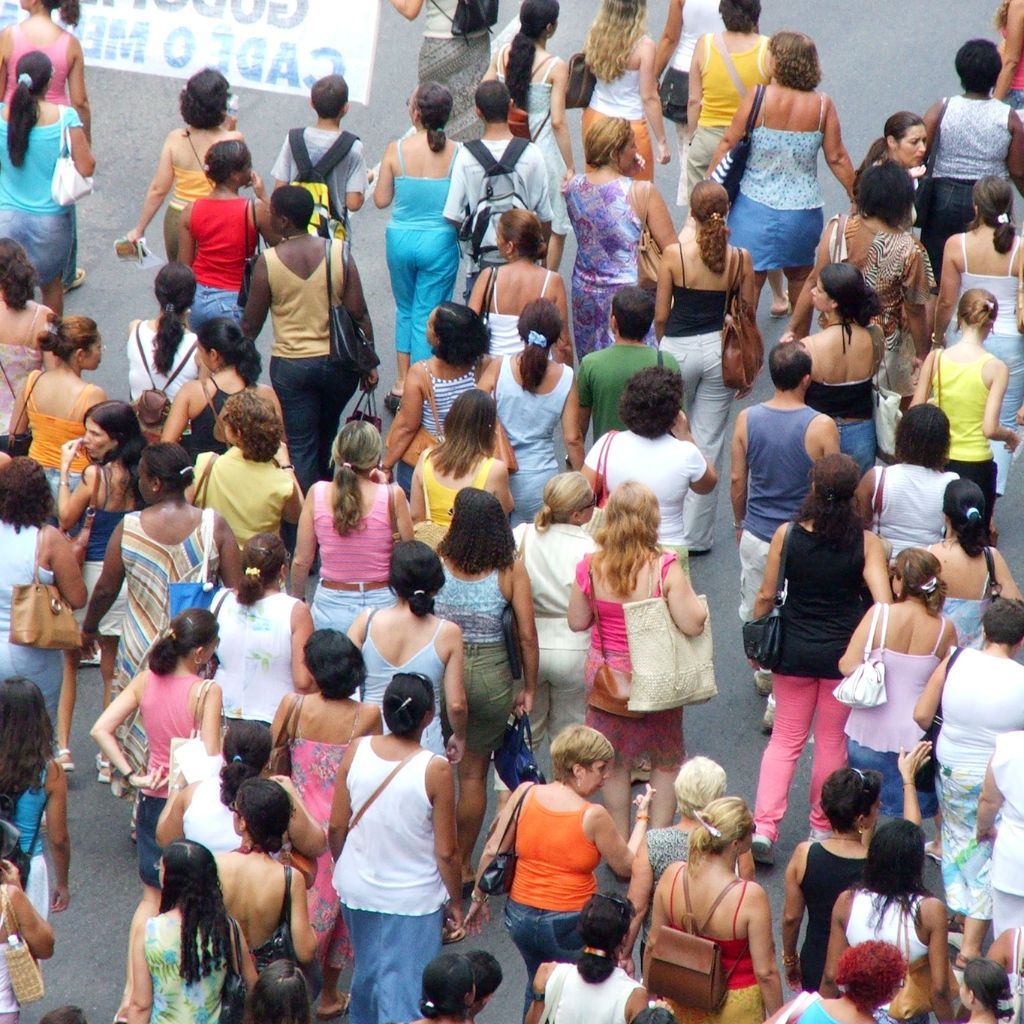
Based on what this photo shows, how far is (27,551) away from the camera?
24.7ft

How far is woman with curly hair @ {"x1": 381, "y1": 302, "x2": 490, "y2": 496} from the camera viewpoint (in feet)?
27.4

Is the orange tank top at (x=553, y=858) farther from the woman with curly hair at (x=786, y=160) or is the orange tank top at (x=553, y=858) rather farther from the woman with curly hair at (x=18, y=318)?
the woman with curly hair at (x=786, y=160)

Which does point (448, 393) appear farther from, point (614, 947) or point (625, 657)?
point (614, 947)

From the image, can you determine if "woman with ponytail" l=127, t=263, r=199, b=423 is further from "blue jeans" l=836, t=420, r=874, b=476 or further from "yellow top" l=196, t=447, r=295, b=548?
"blue jeans" l=836, t=420, r=874, b=476

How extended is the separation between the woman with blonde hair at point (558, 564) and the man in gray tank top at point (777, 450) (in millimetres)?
933

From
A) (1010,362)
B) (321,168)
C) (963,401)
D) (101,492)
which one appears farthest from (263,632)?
(1010,362)

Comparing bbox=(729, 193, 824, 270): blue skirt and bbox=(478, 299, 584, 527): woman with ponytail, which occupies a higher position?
bbox=(729, 193, 824, 270): blue skirt

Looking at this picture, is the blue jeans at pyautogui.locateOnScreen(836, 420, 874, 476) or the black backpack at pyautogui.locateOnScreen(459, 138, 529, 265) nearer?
the blue jeans at pyautogui.locateOnScreen(836, 420, 874, 476)

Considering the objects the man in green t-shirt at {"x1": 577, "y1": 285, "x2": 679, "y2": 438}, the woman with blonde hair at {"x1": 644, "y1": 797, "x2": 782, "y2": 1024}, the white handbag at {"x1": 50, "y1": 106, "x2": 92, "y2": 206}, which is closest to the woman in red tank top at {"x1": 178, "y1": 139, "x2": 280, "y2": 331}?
the white handbag at {"x1": 50, "y1": 106, "x2": 92, "y2": 206}

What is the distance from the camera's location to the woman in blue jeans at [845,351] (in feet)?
27.1

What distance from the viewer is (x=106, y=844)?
8016mm

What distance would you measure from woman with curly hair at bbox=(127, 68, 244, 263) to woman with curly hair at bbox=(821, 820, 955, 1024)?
5460mm

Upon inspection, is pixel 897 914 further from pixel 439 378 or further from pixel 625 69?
pixel 625 69

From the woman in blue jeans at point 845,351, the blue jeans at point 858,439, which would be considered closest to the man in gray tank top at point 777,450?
the woman in blue jeans at point 845,351
